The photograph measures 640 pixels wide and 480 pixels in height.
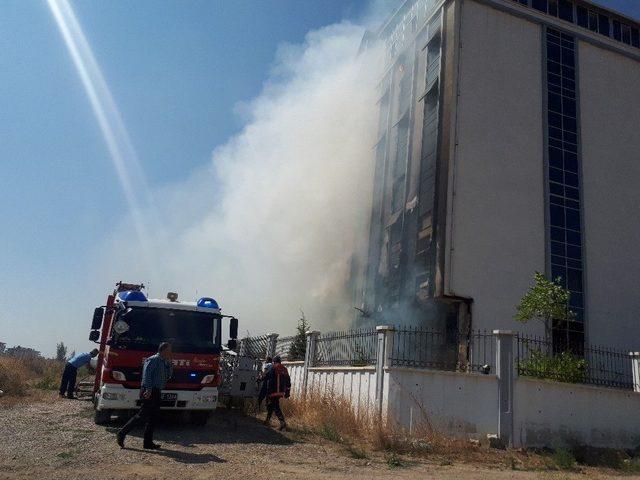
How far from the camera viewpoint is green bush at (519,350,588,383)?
38.2 feet

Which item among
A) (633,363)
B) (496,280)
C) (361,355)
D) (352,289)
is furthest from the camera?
(352,289)

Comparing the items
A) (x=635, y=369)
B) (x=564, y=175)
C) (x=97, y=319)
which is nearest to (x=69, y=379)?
(x=97, y=319)

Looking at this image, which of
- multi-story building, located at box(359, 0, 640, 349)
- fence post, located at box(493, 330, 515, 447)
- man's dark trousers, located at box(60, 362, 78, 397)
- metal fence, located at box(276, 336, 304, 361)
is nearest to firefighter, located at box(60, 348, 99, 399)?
man's dark trousers, located at box(60, 362, 78, 397)

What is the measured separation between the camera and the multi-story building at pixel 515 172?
67.2 ft

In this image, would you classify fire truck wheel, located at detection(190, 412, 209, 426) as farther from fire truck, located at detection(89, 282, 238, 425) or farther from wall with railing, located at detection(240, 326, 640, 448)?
wall with railing, located at detection(240, 326, 640, 448)

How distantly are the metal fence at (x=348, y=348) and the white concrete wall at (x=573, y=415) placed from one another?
3.15 meters

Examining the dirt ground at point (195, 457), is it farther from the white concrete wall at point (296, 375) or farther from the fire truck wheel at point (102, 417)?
the white concrete wall at point (296, 375)

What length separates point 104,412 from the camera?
9.65m

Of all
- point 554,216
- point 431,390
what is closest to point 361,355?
point 431,390

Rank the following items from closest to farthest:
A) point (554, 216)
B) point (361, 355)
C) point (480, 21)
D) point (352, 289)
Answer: point (361, 355) < point (554, 216) < point (480, 21) < point (352, 289)

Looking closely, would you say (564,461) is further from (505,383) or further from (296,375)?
(296,375)

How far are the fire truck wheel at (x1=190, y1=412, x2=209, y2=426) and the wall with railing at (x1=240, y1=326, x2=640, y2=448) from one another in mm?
3084

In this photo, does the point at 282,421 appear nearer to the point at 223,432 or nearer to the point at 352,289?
the point at 223,432

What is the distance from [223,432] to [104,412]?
2.30 metres
